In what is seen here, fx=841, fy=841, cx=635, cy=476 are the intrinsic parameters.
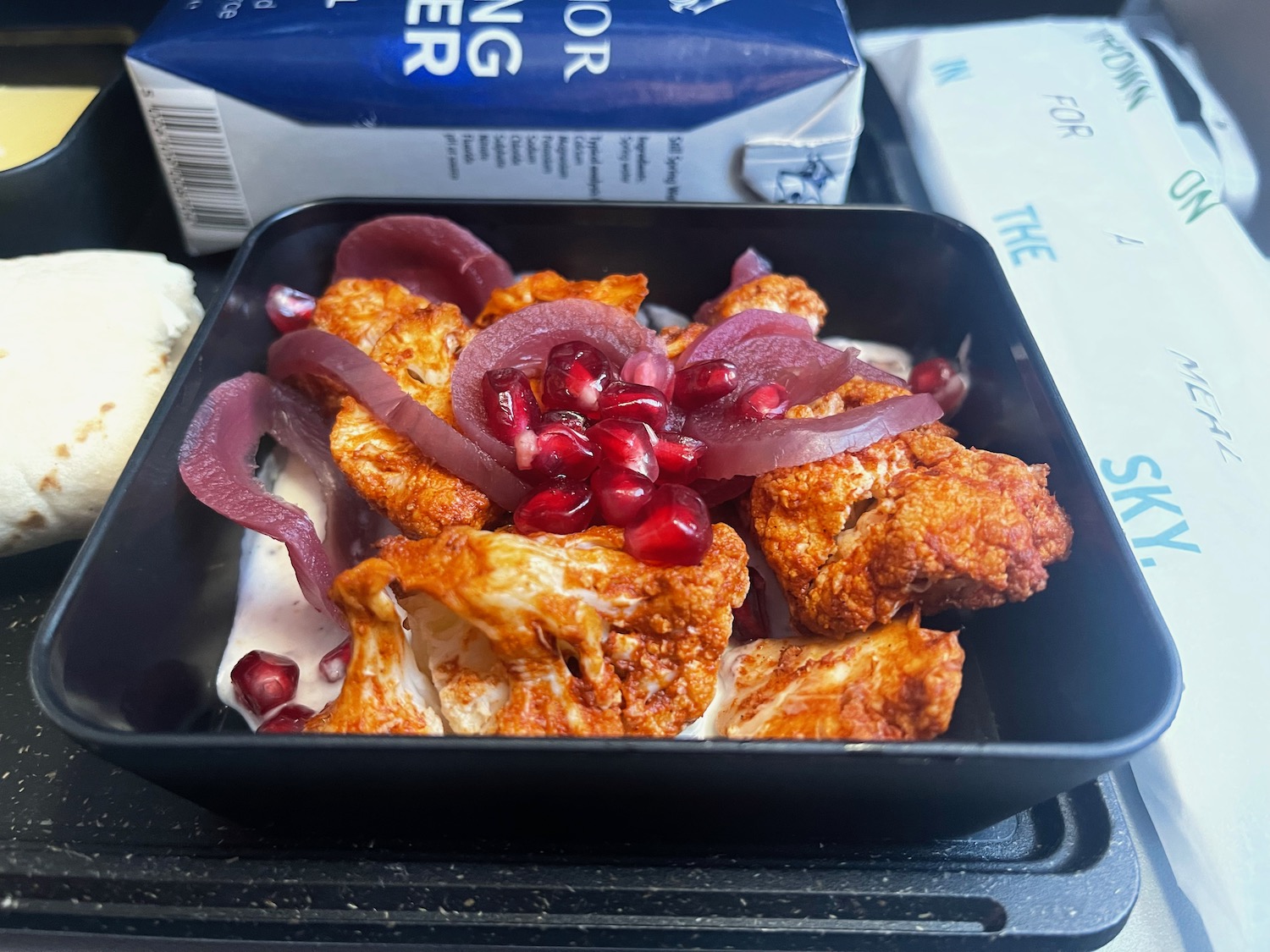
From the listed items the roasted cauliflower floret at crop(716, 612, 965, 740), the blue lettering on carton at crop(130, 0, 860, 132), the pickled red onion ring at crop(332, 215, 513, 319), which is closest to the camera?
the roasted cauliflower floret at crop(716, 612, 965, 740)

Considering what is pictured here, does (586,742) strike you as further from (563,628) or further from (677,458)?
(677,458)

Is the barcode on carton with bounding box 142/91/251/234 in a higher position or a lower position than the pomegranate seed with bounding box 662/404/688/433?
higher

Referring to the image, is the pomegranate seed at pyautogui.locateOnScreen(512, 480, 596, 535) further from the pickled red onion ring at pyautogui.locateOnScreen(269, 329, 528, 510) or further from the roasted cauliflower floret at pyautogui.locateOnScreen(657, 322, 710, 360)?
the roasted cauliflower floret at pyautogui.locateOnScreen(657, 322, 710, 360)

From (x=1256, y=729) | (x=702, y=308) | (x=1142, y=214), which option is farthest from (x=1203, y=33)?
(x=1256, y=729)

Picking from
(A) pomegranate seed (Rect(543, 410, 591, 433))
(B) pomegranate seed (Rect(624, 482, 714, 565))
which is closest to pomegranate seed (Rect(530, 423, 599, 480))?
(A) pomegranate seed (Rect(543, 410, 591, 433))

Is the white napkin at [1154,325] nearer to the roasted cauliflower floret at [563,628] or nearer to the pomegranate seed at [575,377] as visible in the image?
the roasted cauliflower floret at [563,628]

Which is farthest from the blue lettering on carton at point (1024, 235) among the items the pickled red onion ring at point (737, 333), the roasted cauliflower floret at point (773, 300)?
the pickled red onion ring at point (737, 333)

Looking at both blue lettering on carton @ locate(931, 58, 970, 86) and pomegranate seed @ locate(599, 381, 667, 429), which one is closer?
pomegranate seed @ locate(599, 381, 667, 429)

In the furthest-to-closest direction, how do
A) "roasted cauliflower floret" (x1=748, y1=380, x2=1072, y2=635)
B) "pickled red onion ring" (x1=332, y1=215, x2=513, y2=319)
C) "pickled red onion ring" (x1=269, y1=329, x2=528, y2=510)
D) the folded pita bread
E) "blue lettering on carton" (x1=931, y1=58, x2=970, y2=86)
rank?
1. "blue lettering on carton" (x1=931, y1=58, x2=970, y2=86)
2. "pickled red onion ring" (x1=332, y1=215, x2=513, y2=319)
3. the folded pita bread
4. "pickled red onion ring" (x1=269, y1=329, x2=528, y2=510)
5. "roasted cauliflower floret" (x1=748, y1=380, x2=1072, y2=635)
